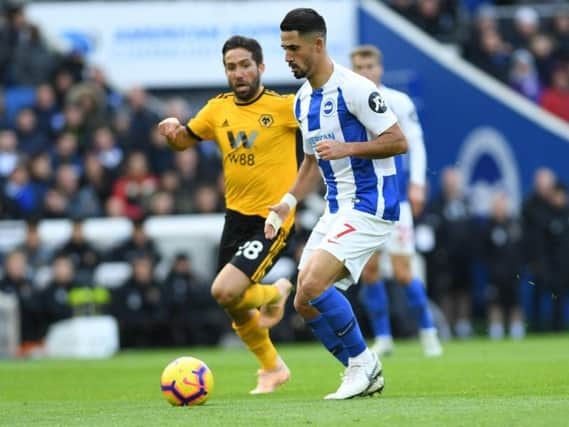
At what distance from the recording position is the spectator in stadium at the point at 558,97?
973 inches

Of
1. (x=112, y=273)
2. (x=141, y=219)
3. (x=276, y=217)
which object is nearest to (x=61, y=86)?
(x=141, y=219)

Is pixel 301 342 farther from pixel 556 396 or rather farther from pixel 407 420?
pixel 407 420

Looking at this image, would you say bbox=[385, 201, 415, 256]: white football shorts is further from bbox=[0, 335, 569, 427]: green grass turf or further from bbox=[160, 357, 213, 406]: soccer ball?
bbox=[160, 357, 213, 406]: soccer ball

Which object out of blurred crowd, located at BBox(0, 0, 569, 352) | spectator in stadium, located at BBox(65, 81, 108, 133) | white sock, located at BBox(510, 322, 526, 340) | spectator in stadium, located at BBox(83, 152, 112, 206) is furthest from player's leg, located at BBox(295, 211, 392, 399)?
spectator in stadium, located at BBox(65, 81, 108, 133)

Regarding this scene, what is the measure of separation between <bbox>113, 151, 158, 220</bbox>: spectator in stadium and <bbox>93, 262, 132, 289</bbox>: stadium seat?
954mm

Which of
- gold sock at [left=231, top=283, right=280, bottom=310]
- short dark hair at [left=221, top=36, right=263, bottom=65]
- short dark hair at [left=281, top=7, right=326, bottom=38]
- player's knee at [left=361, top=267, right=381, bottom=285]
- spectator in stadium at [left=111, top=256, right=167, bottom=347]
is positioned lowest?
spectator in stadium at [left=111, top=256, right=167, bottom=347]

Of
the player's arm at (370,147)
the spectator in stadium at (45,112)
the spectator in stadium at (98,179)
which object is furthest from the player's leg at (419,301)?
the spectator in stadium at (45,112)

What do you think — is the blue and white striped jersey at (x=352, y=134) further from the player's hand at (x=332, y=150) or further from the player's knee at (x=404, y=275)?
the player's knee at (x=404, y=275)

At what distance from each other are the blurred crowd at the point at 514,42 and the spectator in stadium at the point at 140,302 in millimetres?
8359

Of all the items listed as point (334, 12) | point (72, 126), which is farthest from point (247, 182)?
point (334, 12)

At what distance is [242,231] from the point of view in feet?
35.9

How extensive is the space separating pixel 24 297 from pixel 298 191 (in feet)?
32.3

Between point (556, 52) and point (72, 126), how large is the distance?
894 centimetres

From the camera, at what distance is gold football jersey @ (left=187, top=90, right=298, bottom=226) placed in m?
10.8
